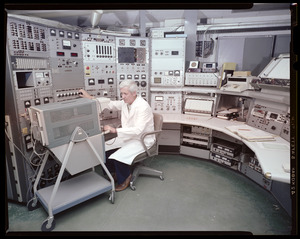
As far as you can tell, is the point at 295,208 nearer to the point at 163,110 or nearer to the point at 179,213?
the point at 179,213

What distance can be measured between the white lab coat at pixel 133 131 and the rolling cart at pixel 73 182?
0.99 ft

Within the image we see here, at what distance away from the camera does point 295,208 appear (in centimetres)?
119

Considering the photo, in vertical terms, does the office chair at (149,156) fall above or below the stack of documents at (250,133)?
below

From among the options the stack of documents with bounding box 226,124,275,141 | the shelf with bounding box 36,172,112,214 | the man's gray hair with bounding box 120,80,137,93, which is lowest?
the shelf with bounding box 36,172,112,214

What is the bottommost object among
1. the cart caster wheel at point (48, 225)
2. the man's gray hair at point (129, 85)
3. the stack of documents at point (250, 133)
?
the cart caster wheel at point (48, 225)

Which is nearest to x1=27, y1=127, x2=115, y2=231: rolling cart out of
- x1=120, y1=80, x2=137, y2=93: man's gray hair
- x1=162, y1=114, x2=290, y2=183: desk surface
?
x1=120, y1=80, x2=137, y2=93: man's gray hair

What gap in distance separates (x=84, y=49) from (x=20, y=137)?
55.4 inches

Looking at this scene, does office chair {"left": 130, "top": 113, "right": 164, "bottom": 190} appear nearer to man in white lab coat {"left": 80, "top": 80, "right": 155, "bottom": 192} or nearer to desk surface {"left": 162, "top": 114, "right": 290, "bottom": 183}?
man in white lab coat {"left": 80, "top": 80, "right": 155, "bottom": 192}

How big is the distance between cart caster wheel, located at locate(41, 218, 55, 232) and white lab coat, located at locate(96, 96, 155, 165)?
0.82 m

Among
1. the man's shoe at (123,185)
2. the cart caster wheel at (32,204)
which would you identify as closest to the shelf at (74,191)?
the cart caster wheel at (32,204)

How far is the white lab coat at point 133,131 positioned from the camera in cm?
236

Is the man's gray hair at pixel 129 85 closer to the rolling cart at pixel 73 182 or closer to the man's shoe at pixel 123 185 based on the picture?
the rolling cart at pixel 73 182

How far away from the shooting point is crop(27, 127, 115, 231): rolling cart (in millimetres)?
1854
